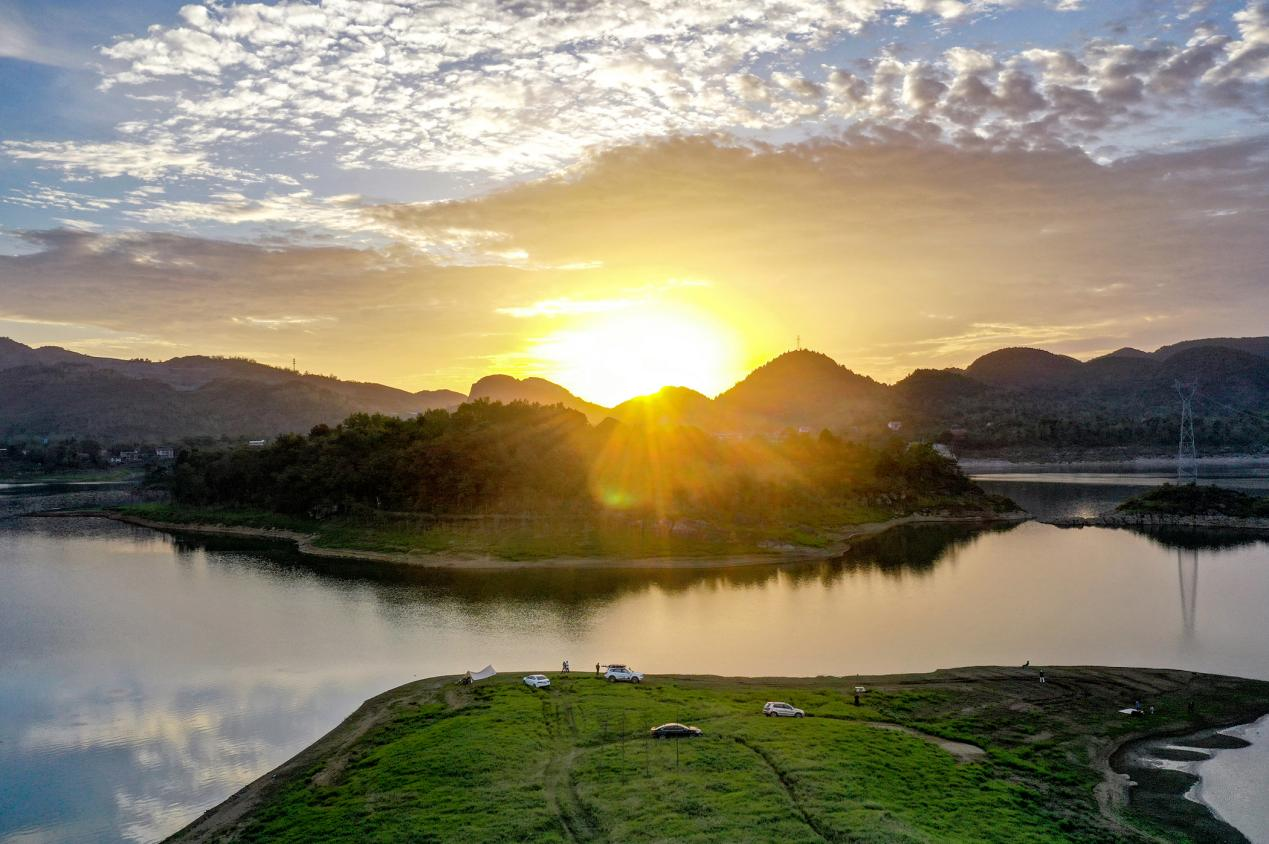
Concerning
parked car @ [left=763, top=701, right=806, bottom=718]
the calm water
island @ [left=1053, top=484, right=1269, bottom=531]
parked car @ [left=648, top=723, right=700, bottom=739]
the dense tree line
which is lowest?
the calm water

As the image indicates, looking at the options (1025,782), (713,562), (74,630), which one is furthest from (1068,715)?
(74,630)

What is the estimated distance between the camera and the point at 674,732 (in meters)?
39.9

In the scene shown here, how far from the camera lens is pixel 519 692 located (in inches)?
1918

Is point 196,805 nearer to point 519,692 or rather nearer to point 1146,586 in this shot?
point 519,692

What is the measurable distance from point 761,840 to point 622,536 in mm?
80981

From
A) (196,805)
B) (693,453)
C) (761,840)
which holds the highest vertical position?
(693,453)

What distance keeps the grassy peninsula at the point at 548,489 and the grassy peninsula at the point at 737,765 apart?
55.7 meters

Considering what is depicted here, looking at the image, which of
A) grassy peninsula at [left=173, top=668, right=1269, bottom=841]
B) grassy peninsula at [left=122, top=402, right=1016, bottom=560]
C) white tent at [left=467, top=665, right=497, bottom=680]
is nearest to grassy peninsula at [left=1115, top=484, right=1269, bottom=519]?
grassy peninsula at [left=122, top=402, right=1016, bottom=560]

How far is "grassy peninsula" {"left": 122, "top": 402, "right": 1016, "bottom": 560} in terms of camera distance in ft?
367

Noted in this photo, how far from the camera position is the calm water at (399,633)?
41938 millimetres

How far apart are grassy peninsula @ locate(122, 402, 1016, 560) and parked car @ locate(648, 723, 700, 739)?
62.8 meters

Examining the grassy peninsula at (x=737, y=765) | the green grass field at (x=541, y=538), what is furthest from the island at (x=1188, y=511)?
the grassy peninsula at (x=737, y=765)

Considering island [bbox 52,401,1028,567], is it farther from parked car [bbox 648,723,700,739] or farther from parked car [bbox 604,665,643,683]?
parked car [bbox 648,723,700,739]

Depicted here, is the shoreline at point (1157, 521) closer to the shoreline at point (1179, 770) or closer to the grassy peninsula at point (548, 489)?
the grassy peninsula at point (548, 489)
